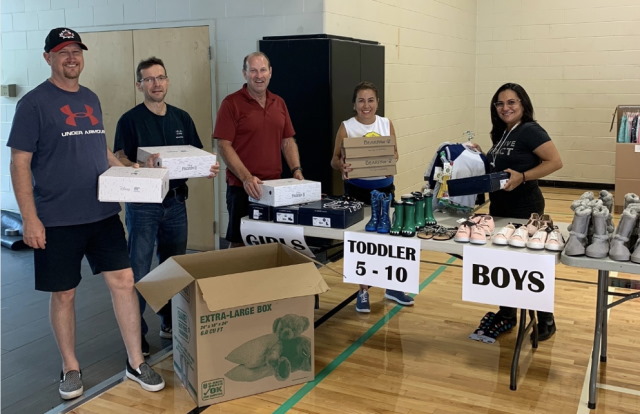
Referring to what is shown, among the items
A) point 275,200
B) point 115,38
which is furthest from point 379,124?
point 115,38

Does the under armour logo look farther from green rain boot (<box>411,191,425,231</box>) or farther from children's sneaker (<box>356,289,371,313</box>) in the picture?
children's sneaker (<box>356,289,371,313</box>)

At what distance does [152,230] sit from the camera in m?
3.36

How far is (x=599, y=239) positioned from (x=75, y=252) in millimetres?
2225

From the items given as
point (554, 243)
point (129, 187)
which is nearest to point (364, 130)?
point (554, 243)

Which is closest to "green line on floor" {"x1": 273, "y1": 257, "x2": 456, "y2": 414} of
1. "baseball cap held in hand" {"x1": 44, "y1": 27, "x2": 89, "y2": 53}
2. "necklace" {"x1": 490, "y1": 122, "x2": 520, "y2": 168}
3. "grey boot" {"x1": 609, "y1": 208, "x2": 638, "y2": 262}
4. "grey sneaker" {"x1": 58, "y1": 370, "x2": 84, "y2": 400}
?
"grey sneaker" {"x1": 58, "y1": 370, "x2": 84, "y2": 400}

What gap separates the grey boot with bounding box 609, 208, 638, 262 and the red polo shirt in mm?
1863

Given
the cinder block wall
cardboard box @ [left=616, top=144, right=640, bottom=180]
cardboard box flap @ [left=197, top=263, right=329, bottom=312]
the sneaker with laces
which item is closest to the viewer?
cardboard box flap @ [left=197, top=263, right=329, bottom=312]

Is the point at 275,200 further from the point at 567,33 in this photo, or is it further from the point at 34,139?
the point at 567,33

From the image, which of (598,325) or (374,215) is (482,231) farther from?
(598,325)

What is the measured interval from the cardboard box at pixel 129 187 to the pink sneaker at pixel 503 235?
1.49 m

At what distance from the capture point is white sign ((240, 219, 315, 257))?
10.7 ft

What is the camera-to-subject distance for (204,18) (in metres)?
5.36

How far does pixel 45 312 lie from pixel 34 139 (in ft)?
6.16

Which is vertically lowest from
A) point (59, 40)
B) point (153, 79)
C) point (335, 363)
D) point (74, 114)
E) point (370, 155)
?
point (335, 363)
